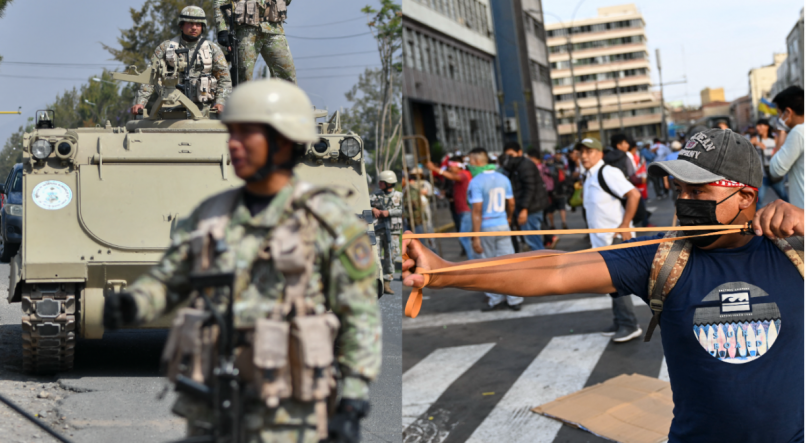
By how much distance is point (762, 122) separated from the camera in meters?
14.2

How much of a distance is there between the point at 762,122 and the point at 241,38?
37.5 ft

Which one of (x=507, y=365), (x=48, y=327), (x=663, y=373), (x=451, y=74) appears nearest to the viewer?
(x=48, y=327)

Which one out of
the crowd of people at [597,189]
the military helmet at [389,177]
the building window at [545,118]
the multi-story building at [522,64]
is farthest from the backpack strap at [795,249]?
the building window at [545,118]

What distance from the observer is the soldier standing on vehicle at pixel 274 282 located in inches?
84.8

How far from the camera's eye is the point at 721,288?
125 inches

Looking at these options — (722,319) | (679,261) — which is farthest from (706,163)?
(722,319)

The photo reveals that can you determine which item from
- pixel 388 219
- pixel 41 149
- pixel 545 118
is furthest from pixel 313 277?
pixel 545 118

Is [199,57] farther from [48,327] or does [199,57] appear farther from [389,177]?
[48,327]

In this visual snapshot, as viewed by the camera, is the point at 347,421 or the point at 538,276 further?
the point at 538,276

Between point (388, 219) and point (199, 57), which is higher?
point (199, 57)

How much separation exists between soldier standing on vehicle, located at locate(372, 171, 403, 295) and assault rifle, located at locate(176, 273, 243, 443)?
16.7 ft

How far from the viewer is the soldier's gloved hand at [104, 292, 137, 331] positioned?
6.91 feet

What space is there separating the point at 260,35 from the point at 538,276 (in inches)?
112

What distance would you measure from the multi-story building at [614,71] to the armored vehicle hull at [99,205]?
314 ft
